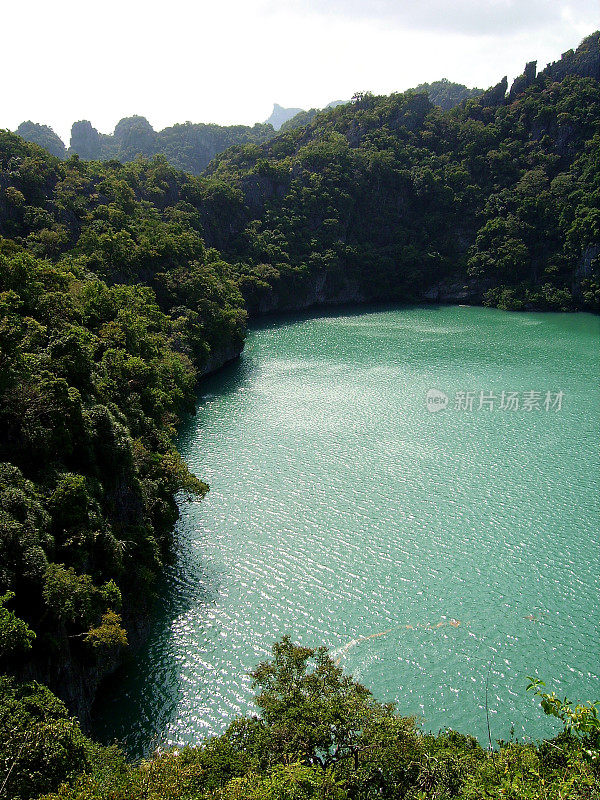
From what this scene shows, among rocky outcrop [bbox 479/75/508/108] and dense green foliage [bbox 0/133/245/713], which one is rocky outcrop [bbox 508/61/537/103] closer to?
rocky outcrop [bbox 479/75/508/108]

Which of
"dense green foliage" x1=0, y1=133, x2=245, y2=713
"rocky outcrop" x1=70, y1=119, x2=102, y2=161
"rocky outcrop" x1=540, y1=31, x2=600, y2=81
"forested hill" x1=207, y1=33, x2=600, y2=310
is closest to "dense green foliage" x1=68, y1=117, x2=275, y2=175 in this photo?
"rocky outcrop" x1=70, y1=119, x2=102, y2=161

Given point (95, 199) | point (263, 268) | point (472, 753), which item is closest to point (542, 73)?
point (263, 268)

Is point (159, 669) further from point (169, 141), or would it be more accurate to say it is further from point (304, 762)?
point (169, 141)

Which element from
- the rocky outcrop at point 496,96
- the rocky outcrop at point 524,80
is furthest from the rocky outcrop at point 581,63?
the rocky outcrop at point 496,96

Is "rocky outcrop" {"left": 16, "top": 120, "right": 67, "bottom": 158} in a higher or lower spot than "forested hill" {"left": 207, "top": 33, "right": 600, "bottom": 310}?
higher

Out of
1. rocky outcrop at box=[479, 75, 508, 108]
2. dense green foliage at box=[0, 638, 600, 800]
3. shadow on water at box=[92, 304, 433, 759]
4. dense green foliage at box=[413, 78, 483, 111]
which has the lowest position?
shadow on water at box=[92, 304, 433, 759]

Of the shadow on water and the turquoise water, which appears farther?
the turquoise water
